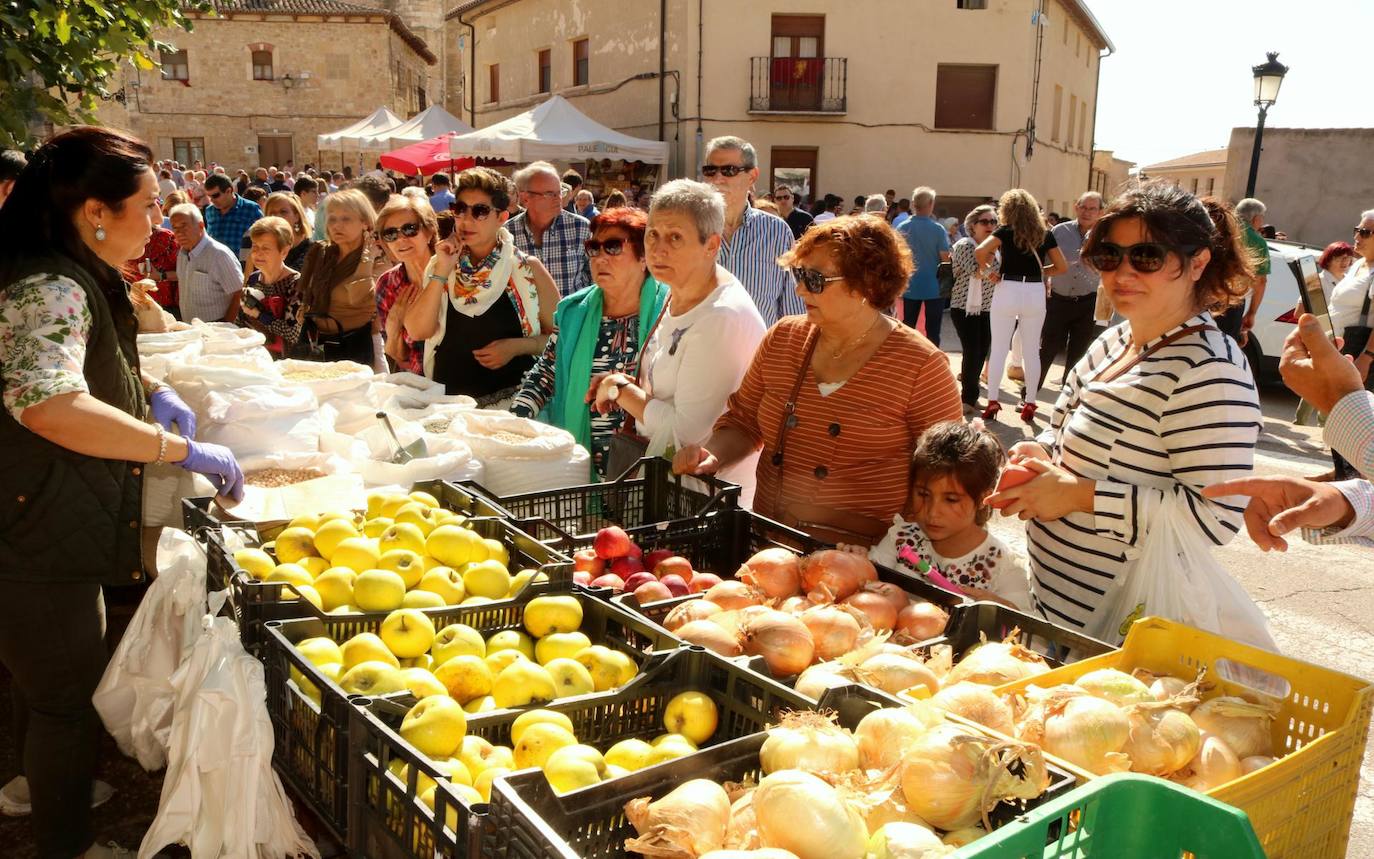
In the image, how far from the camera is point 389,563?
2438 mm

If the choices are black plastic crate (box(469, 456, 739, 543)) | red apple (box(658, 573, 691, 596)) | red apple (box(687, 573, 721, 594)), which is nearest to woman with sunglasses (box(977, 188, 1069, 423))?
black plastic crate (box(469, 456, 739, 543))

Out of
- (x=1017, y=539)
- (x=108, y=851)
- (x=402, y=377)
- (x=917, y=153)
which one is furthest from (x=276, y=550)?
(x=917, y=153)

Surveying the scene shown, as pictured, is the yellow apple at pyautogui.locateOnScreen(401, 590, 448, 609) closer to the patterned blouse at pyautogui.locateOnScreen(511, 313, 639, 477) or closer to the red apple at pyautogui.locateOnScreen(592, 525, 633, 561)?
the red apple at pyautogui.locateOnScreen(592, 525, 633, 561)

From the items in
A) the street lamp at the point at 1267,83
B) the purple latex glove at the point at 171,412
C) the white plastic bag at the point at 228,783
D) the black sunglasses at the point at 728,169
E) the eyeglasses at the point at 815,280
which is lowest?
the white plastic bag at the point at 228,783

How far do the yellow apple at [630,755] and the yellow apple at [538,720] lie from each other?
0.31 ft

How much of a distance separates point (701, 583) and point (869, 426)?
77 centimetres

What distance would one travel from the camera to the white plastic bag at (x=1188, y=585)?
A: 2.31m

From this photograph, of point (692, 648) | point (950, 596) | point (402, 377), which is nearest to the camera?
point (692, 648)

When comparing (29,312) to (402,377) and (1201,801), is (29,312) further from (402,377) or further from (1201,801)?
(1201,801)

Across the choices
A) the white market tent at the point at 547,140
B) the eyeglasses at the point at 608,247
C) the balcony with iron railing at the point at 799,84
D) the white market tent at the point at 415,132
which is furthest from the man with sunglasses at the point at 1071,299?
the balcony with iron railing at the point at 799,84

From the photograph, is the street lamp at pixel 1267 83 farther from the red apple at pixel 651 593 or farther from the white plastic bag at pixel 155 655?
the white plastic bag at pixel 155 655

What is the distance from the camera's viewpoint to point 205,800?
6.72 ft

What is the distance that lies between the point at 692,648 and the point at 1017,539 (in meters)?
4.55

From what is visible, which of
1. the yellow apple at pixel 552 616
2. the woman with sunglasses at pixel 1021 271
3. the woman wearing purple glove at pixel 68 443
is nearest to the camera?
the yellow apple at pixel 552 616
